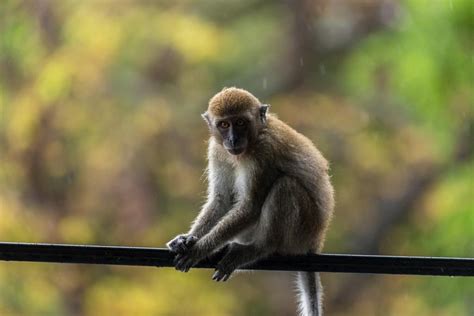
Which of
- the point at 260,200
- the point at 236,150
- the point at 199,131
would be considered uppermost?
the point at 236,150

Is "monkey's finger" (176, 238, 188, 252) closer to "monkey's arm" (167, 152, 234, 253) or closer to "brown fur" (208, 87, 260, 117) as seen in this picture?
"monkey's arm" (167, 152, 234, 253)

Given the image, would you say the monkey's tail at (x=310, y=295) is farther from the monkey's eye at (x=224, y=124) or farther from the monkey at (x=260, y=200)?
the monkey's eye at (x=224, y=124)

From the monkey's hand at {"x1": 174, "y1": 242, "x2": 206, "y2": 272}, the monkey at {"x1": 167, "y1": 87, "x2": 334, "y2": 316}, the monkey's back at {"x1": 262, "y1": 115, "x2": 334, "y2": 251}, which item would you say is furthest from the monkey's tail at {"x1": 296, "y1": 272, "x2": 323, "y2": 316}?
the monkey's hand at {"x1": 174, "y1": 242, "x2": 206, "y2": 272}

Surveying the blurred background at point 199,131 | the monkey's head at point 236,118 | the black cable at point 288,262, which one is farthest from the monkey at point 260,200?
the blurred background at point 199,131

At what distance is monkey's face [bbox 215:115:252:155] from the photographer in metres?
3.80

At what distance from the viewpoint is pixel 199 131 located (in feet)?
24.3

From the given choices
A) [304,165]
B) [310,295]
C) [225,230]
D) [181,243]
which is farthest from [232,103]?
[310,295]

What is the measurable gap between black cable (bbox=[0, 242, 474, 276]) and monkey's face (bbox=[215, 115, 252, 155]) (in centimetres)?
96

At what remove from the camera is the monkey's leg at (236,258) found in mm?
3563

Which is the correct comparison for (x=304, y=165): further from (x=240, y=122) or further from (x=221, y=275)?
(x=221, y=275)

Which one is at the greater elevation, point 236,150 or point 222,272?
point 236,150

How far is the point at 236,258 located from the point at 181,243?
26 cm

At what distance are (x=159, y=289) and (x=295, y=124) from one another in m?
2.01

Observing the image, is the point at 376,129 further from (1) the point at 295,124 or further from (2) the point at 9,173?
(2) the point at 9,173
